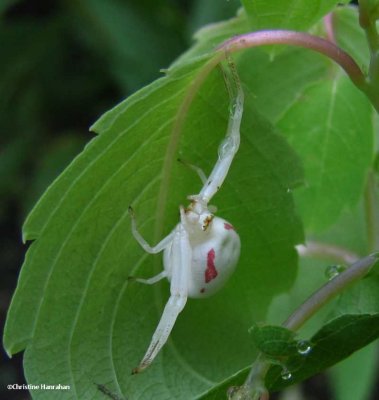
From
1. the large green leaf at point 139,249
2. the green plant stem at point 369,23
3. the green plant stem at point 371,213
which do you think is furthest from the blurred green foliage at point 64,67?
the green plant stem at point 369,23

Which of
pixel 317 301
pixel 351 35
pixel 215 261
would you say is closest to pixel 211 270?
pixel 215 261

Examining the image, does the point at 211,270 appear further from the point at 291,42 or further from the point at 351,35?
the point at 351,35

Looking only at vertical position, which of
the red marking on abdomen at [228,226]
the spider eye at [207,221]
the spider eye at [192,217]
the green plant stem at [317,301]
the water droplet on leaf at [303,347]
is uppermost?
the spider eye at [192,217]

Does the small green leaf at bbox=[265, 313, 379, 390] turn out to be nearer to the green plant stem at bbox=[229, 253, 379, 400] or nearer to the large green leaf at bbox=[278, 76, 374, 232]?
the green plant stem at bbox=[229, 253, 379, 400]

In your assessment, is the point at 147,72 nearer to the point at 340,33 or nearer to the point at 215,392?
the point at 340,33

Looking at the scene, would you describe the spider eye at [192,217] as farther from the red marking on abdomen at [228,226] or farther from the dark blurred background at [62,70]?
the dark blurred background at [62,70]

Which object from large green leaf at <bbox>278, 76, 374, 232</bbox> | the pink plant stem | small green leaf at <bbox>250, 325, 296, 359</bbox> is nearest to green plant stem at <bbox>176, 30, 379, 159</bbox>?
the pink plant stem
